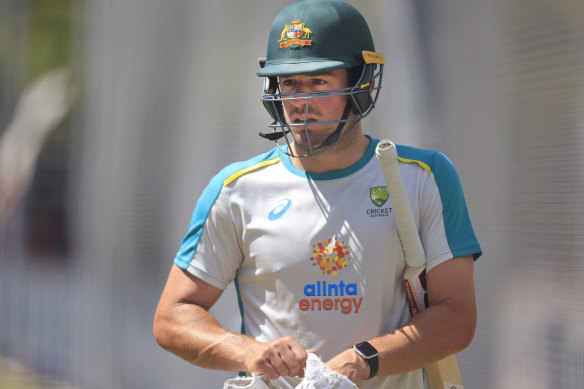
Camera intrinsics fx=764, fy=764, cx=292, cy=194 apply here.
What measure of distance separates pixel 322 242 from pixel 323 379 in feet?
1.28

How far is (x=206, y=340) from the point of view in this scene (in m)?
1.98

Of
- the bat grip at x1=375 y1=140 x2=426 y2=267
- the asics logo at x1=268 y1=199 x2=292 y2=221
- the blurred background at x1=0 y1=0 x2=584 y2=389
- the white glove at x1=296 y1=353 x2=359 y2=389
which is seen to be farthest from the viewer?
the blurred background at x1=0 y1=0 x2=584 y2=389

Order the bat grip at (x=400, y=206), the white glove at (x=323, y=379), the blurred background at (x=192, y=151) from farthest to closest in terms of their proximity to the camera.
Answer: the blurred background at (x=192, y=151) < the bat grip at (x=400, y=206) < the white glove at (x=323, y=379)

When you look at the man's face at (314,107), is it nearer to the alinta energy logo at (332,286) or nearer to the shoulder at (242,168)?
the shoulder at (242,168)

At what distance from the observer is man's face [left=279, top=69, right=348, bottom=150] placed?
2.00 metres

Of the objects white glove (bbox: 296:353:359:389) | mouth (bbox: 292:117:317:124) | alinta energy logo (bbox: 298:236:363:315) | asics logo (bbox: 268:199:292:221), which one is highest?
mouth (bbox: 292:117:317:124)

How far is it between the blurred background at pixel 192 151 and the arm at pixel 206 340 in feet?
2.97

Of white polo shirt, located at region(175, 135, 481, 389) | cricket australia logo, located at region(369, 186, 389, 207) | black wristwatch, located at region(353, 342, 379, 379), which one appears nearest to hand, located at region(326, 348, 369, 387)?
black wristwatch, located at region(353, 342, 379, 379)

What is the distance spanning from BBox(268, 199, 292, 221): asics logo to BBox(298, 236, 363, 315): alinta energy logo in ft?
0.44

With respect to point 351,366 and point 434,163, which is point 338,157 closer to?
point 434,163

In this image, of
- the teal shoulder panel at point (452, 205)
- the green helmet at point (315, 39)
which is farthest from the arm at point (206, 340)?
the green helmet at point (315, 39)

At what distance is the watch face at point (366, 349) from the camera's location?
1.79 m

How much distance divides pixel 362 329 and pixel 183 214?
1.74m

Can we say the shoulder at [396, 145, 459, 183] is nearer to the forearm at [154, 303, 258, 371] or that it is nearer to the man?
the man
